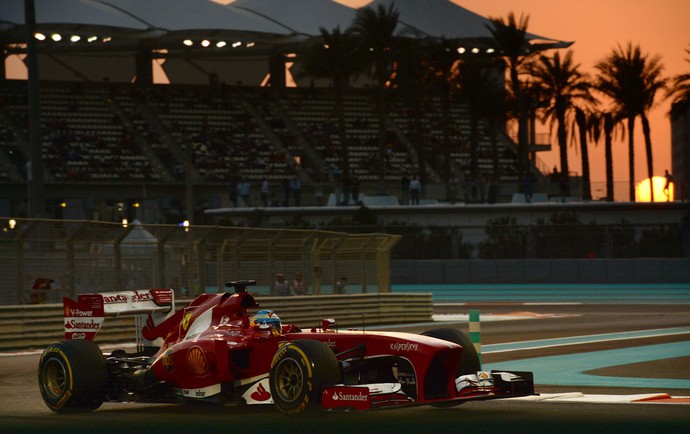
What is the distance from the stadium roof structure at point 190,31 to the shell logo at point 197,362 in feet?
178

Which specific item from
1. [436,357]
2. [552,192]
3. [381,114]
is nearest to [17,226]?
[436,357]

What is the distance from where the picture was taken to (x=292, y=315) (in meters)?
25.1

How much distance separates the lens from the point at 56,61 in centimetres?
7512

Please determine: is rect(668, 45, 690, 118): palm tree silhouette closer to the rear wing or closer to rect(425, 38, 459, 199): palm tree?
rect(425, 38, 459, 199): palm tree

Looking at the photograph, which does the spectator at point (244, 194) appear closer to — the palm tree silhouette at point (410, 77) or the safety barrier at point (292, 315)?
the palm tree silhouette at point (410, 77)

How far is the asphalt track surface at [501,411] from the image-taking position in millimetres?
9977

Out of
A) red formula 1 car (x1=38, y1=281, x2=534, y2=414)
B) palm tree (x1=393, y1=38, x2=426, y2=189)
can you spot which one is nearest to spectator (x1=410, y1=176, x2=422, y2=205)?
palm tree (x1=393, y1=38, x2=426, y2=189)

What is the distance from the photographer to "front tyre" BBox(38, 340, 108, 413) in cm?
1148

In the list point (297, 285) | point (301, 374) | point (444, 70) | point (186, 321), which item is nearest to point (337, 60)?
point (444, 70)

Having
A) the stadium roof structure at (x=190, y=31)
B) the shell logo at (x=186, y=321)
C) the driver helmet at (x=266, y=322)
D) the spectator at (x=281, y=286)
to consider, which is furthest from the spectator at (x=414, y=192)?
the driver helmet at (x=266, y=322)

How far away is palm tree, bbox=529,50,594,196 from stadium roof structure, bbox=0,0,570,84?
7.19 meters

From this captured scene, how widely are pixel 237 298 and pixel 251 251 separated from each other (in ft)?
40.6

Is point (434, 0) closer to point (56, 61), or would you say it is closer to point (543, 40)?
point (543, 40)

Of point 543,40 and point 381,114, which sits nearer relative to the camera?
point 381,114
